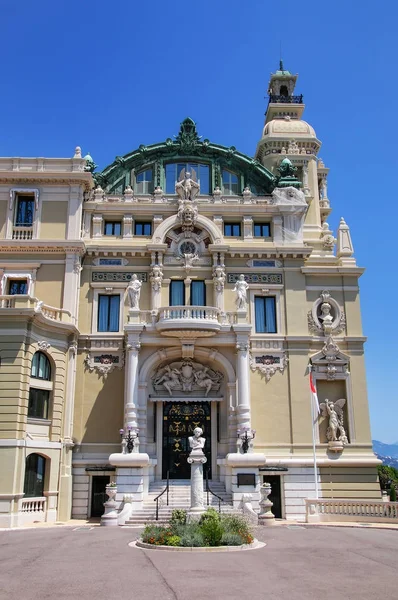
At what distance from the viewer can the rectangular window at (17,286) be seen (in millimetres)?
34969

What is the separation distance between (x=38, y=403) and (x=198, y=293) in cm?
1136

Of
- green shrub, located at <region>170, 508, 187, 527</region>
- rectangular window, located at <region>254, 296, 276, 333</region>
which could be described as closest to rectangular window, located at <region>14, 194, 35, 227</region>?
rectangular window, located at <region>254, 296, 276, 333</region>

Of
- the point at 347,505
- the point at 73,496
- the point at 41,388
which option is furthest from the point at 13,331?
the point at 347,505

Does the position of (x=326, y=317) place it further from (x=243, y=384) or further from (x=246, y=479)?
(x=246, y=479)

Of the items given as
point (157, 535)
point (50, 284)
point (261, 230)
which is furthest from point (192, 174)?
point (157, 535)

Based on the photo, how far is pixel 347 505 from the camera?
29.4m

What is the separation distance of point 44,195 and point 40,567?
82.4 ft

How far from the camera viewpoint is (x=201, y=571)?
47.8 ft

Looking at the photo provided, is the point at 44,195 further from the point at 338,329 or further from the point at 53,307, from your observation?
the point at 338,329

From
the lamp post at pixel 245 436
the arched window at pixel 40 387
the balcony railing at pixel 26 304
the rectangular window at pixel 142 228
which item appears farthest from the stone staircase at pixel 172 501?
the rectangular window at pixel 142 228

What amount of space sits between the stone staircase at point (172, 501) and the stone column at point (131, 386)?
11.7 feet

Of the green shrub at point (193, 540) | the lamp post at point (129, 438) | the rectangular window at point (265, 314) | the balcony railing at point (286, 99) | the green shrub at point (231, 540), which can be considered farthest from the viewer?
the balcony railing at point (286, 99)

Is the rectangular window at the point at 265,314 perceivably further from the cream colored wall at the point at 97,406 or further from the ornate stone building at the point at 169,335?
the cream colored wall at the point at 97,406

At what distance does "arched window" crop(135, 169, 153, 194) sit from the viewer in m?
40.0
